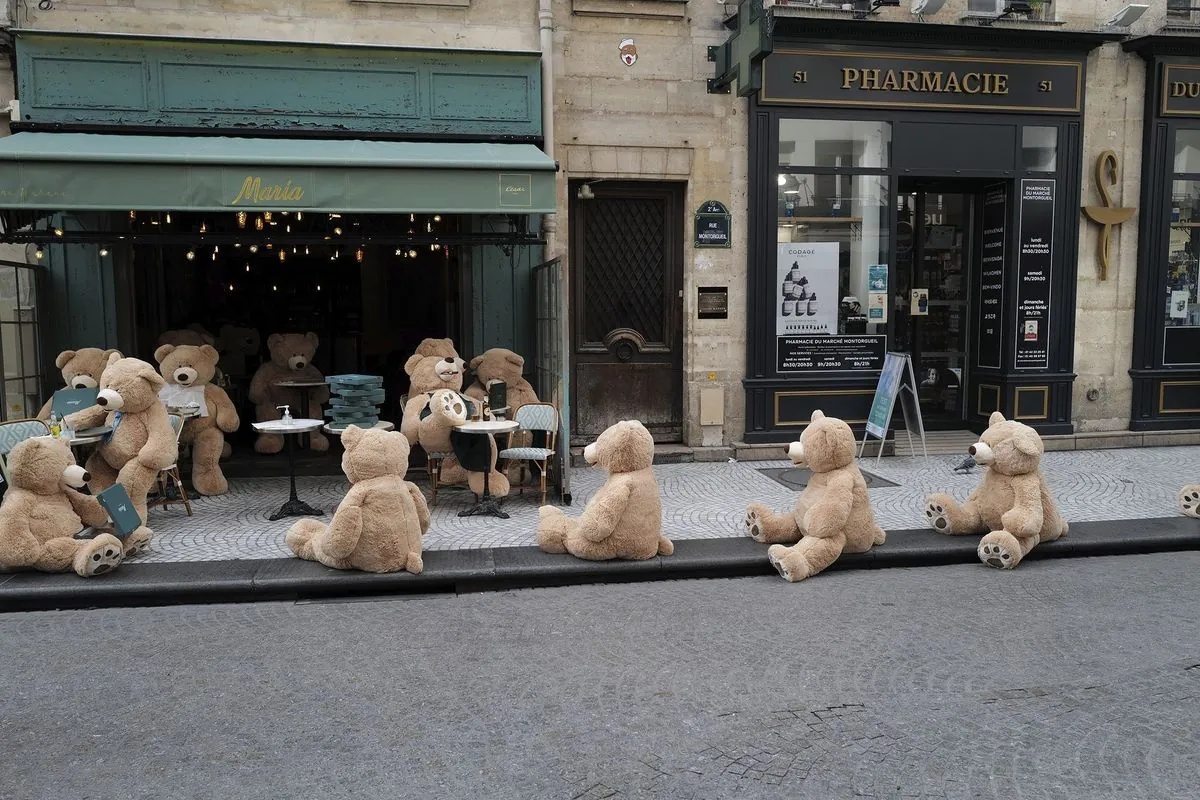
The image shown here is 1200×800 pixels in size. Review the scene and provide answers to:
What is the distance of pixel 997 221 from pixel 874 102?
2.21m

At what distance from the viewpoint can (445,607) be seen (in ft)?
19.0

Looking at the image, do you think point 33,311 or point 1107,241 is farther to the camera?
point 1107,241

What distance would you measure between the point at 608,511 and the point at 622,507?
0.33 ft

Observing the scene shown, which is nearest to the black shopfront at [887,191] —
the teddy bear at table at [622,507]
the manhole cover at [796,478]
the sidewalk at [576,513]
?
the manhole cover at [796,478]

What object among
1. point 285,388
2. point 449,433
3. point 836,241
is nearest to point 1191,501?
point 836,241

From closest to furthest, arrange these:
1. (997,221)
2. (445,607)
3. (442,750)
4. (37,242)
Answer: (442,750), (445,607), (37,242), (997,221)

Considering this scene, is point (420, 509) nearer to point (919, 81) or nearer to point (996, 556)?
point (996, 556)

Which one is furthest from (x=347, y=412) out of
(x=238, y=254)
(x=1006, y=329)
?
(x=1006, y=329)

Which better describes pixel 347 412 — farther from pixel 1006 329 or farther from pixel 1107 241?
pixel 1107 241

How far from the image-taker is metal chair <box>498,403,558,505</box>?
320 inches

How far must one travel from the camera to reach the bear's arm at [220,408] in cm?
869

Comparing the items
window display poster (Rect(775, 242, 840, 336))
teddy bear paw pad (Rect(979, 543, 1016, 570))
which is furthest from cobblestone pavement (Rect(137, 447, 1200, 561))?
window display poster (Rect(775, 242, 840, 336))

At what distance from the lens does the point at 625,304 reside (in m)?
10.4

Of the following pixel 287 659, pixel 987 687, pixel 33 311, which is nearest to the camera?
pixel 987 687
